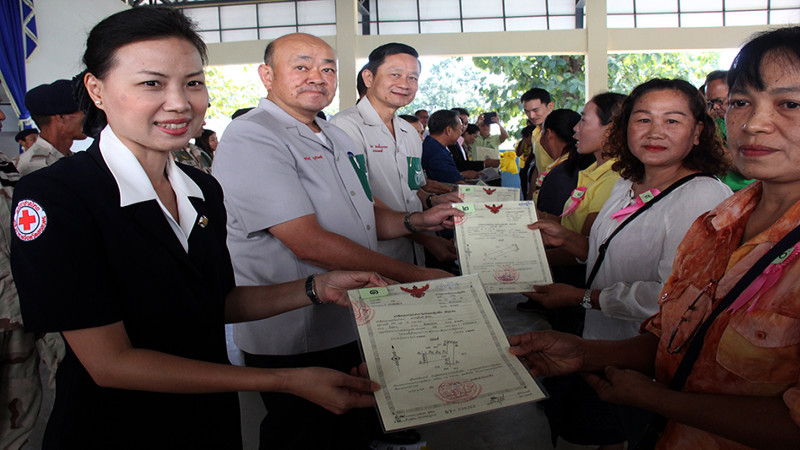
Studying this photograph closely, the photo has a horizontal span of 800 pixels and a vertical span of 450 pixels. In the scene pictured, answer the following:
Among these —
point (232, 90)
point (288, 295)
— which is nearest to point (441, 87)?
point (232, 90)

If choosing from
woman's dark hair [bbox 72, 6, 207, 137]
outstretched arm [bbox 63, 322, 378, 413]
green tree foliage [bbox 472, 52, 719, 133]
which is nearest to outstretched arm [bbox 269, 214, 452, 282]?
outstretched arm [bbox 63, 322, 378, 413]

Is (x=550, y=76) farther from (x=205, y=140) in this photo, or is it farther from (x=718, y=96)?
(x=718, y=96)

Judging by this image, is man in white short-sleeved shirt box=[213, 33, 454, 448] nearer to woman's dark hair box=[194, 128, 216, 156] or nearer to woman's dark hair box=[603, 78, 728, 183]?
woman's dark hair box=[603, 78, 728, 183]

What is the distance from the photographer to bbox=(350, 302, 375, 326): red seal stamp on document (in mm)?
1182

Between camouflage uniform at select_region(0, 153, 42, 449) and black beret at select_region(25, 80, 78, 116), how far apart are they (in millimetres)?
720

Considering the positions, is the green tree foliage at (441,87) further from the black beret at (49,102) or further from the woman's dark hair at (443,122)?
the black beret at (49,102)

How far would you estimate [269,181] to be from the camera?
4.92 feet

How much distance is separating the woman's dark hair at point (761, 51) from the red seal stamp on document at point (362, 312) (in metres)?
0.91

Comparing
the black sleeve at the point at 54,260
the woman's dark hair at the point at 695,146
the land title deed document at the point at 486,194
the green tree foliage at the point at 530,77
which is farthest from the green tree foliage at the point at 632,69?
the black sleeve at the point at 54,260

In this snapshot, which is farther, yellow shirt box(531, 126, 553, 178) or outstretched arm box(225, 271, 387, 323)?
yellow shirt box(531, 126, 553, 178)

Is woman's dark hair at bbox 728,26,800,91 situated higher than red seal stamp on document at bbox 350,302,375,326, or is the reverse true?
woman's dark hair at bbox 728,26,800,91

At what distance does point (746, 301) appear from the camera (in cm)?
89

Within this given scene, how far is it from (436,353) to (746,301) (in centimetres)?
61

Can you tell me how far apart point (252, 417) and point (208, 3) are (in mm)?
11507
